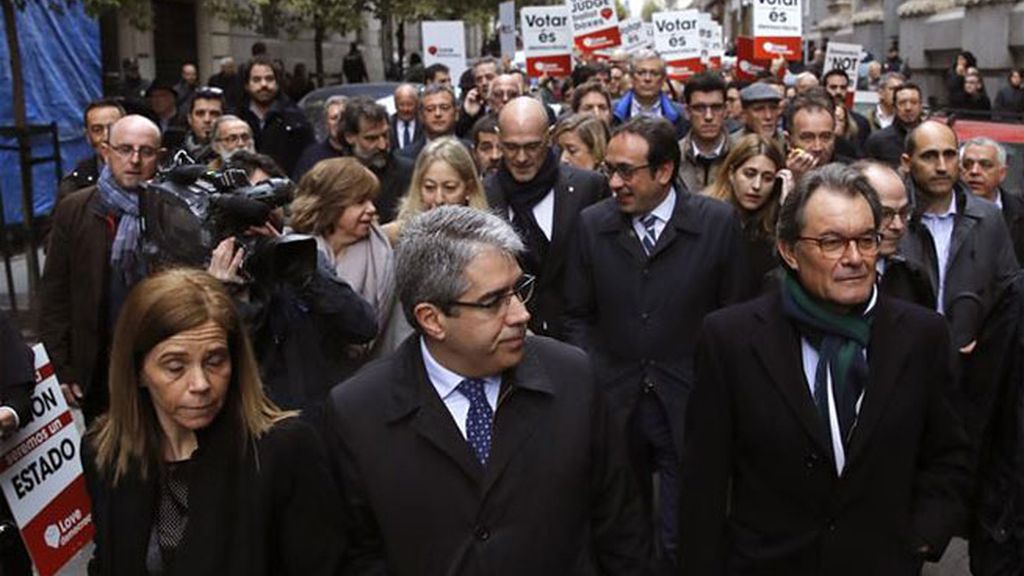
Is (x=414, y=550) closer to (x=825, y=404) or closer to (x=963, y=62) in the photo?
(x=825, y=404)

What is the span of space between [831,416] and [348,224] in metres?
2.13

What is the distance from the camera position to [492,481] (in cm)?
298

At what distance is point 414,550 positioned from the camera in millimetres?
3010

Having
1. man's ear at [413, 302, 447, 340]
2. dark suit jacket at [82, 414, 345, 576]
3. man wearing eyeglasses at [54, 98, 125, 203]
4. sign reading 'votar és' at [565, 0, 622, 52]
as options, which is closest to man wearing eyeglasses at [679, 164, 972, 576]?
man's ear at [413, 302, 447, 340]

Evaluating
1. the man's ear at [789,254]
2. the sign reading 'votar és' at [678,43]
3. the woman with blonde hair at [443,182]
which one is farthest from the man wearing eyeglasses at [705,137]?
the sign reading 'votar és' at [678,43]

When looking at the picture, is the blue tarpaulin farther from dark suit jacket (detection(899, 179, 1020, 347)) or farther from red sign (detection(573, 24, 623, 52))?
dark suit jacket (detection(899, 179, 1020, 347))

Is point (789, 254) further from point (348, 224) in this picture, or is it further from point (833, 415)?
point (348, 224)

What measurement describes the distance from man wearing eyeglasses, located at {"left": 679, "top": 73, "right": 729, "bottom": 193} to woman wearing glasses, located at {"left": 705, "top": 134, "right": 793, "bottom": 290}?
1.71 m

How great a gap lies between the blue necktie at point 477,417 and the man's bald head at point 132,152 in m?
2.80

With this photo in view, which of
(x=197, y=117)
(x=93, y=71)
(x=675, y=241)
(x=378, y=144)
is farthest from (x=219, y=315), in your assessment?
(x=93, y=71)

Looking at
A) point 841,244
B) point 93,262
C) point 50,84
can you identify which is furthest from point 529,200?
point 50,84

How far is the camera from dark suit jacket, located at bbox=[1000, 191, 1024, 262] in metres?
6.85

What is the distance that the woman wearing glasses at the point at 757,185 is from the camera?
574 centimetres

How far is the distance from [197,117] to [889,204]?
16.7 feet
